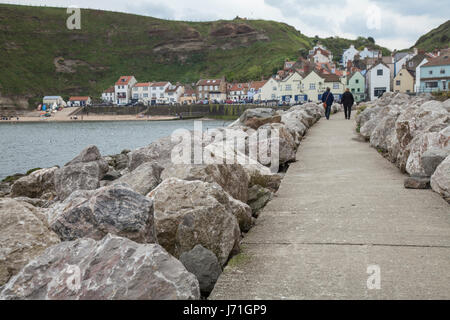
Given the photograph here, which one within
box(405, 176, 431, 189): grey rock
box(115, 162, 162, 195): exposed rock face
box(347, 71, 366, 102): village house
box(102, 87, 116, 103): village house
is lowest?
box(405, 176, 431, 189): grey rock

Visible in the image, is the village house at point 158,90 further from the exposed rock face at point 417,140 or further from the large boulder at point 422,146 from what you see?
the large boulder at point 422,146

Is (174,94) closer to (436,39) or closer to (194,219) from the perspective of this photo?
(436,39)

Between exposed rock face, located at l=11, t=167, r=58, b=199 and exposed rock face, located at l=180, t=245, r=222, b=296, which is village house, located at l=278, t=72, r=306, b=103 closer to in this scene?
exposed rock face, located at l=11, t=167, r=58, b=199

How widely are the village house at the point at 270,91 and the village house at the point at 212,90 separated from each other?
26.9 m

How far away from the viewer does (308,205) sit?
21.6 ft

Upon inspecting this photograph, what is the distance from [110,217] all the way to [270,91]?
107 meters

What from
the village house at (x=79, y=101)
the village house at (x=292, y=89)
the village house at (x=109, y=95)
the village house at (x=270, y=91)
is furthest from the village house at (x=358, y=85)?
the village house at (x=109, y=95)

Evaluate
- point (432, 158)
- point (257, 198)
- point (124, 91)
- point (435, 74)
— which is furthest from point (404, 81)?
point (124, 91)

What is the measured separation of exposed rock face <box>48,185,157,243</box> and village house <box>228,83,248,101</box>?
415ft

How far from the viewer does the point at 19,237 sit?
14.1ft

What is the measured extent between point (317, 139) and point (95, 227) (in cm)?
1147

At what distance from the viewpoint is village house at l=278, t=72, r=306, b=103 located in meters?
96.2

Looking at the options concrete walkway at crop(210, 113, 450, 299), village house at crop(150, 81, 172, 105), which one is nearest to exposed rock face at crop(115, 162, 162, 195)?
concrete walkway at crop(210, 113, 450, 299)

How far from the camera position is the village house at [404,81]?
272ft
